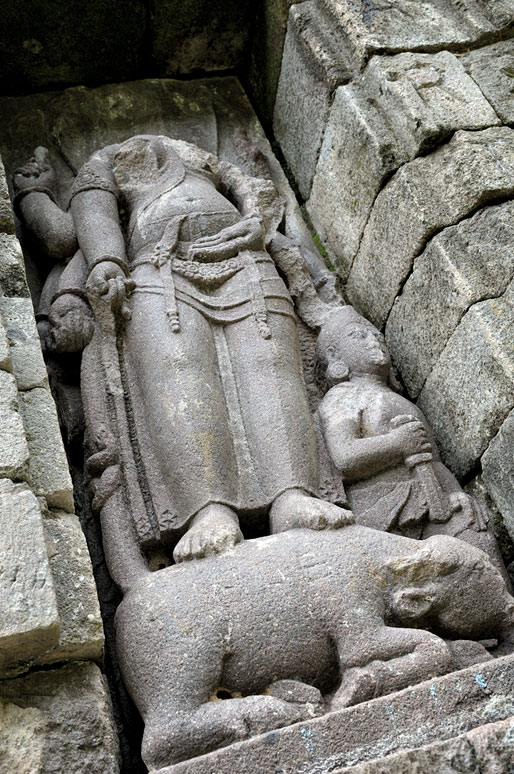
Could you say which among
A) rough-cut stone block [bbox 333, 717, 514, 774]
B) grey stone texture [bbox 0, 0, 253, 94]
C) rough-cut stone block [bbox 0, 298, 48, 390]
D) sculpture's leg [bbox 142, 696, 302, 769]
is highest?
grey stone texture [bbox 0, 0, 253, 94]

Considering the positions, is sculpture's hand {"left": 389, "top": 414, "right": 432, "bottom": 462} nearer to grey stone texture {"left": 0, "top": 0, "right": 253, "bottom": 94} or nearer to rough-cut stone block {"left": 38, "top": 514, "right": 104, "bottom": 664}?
rough-cut stone block {"left": 38, "top": 514, "right": 104, "bottom": 664}

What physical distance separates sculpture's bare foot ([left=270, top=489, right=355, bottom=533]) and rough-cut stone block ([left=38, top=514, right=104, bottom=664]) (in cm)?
73

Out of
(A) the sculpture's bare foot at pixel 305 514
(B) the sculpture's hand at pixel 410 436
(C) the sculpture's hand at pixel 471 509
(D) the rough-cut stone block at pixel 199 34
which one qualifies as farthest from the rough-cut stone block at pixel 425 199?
(D) the rough-cut stone block at pixel 199 34

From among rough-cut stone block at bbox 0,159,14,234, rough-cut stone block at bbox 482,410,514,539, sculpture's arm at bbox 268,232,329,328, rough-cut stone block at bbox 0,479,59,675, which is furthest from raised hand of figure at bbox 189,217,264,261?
rough-cut stone block at bbox 0,479,59,675

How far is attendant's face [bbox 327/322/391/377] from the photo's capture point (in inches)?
155

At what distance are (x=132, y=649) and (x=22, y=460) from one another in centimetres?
73

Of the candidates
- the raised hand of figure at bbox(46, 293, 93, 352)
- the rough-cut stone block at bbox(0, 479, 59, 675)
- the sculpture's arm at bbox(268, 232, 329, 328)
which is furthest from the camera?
the sculpture's arm at bbox(268, 232, 329, 328)

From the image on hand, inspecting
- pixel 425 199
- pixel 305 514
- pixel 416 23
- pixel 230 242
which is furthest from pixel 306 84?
pixel 305 514

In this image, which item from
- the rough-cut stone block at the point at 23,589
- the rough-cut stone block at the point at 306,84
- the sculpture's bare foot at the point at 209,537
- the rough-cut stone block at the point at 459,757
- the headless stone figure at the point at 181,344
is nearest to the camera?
the rough-cut stone block at the point at 459,757

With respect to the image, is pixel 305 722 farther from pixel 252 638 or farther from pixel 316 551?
pixel 316 551

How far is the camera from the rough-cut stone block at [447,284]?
3.81 m

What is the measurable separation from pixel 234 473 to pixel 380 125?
7.20ft

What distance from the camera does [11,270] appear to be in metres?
3.85

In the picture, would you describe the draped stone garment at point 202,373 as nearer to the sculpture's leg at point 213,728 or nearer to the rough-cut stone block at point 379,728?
the sculpture's leg at point 213,728
